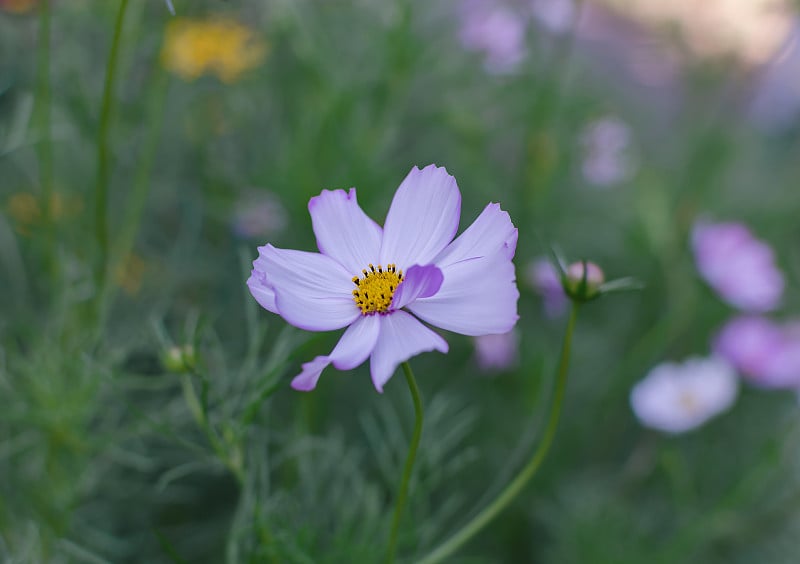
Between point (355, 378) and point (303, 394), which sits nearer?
point (303, 394)

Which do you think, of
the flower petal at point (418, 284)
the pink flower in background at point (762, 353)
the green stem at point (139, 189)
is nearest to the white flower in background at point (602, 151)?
the pink flower in background at point (762, 353)

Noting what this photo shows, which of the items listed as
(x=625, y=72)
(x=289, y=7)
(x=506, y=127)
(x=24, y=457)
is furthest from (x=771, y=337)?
(x=625, y=72)

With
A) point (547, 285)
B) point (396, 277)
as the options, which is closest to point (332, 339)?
point (396, 277)

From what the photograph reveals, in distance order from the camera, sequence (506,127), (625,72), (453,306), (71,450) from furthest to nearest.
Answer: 1. (625,72)
2. (506,127)
3. (71,450)
4. (453,306)

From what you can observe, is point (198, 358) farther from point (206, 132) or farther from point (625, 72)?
point (625, 72)

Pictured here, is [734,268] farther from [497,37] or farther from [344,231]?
[344,231]

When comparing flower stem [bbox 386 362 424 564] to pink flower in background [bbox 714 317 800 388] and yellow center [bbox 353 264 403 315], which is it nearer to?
yellow center [bbox 353 264 403 315]
